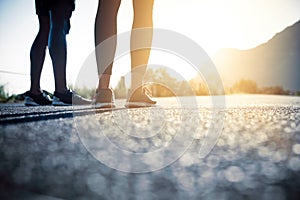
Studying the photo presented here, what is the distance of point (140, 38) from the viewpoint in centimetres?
222

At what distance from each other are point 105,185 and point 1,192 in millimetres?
138

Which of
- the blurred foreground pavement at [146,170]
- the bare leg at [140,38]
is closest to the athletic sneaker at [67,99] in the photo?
the bare leg at [140,38]

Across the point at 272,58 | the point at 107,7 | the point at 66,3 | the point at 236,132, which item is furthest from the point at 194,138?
the point at 272,58

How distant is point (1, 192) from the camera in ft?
1.29

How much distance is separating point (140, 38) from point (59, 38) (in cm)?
68

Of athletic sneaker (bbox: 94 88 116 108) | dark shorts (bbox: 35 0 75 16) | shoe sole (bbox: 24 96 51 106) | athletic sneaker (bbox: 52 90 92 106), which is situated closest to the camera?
athletic sneaker (bbox: 94 88 116 108)

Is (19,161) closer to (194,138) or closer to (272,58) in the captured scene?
(194,138)

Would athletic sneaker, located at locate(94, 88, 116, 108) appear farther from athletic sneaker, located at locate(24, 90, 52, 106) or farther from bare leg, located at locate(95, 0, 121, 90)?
athletic sneaker, located at locate(24, 90, 52, 106)

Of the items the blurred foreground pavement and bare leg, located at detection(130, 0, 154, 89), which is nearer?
the blurred foreground pavement

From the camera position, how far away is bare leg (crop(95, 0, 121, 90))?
192 cm

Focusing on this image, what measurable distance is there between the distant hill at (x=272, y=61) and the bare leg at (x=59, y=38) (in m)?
19.5

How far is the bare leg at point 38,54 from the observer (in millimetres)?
2711

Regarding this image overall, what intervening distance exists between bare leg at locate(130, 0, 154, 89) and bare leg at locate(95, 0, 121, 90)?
10.1 inches

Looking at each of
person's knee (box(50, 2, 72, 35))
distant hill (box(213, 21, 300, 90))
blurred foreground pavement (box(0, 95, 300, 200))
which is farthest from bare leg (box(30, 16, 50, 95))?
distant hill (box(213, 21, 300, 90))
